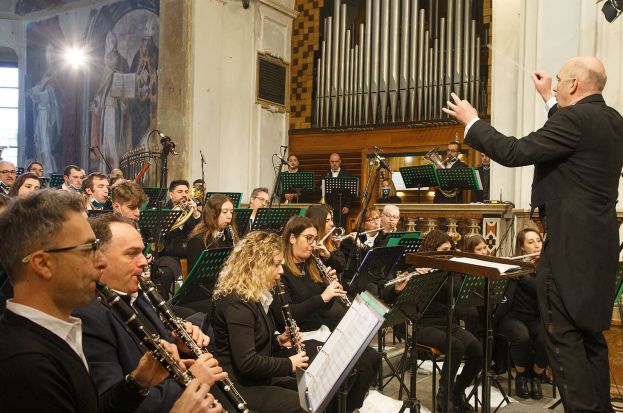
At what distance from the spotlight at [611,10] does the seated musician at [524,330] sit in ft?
8.96

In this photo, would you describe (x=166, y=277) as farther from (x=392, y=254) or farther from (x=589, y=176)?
(x=589, y=176)

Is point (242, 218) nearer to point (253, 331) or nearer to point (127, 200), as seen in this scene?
point (127, 200)

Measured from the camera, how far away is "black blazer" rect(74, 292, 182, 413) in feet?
7.41

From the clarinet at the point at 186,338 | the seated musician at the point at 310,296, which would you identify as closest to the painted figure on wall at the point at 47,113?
the seated musician at the point at 310,296

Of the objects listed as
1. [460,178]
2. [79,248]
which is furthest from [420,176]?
[79,248]

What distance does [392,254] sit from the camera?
5117mm

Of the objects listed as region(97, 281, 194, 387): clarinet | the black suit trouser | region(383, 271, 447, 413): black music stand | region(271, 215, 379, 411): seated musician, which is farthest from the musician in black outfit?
region(97, 281, 194, 387): clarinet

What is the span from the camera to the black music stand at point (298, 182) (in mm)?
10531

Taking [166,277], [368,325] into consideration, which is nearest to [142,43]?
[166,277]

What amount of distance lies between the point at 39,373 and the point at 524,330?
426 cm

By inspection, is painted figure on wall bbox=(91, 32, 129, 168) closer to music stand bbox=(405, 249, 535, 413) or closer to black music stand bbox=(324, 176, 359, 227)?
black music stand bbox=(324, 176, 359, 227)

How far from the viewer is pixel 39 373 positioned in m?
1.54

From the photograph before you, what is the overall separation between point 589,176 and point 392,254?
2.33 m

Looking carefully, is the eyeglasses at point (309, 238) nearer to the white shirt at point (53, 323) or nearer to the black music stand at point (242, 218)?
Result: the black music stand at point (242, 218)
